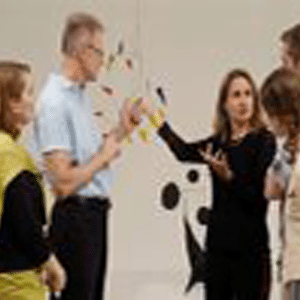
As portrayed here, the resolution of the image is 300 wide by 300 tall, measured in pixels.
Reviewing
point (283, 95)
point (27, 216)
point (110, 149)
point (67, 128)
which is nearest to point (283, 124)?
point (283, 95)

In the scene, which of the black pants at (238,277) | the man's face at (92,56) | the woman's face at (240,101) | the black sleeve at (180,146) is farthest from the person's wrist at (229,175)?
the man's face at (92,56)

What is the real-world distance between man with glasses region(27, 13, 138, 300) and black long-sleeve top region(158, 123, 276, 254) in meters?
0.52

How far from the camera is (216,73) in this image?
3676 millimetres

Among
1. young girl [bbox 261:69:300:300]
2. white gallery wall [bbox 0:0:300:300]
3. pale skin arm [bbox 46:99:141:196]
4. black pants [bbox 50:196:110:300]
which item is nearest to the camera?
black pants [bbox 50:196:110:300]

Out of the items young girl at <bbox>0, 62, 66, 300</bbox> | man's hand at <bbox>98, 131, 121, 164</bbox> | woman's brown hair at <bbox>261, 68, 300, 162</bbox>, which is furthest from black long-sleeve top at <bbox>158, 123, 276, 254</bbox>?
young girl at <bbox>0, 62, 66, 300</bbox>

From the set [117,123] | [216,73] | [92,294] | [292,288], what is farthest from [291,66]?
[92,294]

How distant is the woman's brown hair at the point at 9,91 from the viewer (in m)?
2.54

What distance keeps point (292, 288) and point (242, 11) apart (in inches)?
55.5

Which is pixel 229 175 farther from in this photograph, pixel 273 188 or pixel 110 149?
pixel 110 149

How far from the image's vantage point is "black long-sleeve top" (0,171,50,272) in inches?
92.1

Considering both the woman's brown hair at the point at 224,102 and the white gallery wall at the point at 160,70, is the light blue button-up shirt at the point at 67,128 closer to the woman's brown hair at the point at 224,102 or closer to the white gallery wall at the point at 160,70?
the white gallery wall at the point at 160,70

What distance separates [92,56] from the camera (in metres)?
3.30

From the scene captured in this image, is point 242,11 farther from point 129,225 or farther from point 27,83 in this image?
point 27,83

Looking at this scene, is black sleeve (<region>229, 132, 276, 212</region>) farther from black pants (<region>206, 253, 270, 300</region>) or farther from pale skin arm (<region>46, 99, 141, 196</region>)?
pale skin arm (<region>46, 99, 141, 196</region>)
